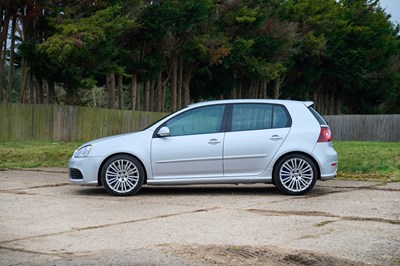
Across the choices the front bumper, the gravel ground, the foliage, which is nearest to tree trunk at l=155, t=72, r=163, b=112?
the foliage

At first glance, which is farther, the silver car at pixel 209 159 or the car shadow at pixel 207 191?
the car shadow at pixel 207 191

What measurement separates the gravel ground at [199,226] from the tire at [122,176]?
0.26 m

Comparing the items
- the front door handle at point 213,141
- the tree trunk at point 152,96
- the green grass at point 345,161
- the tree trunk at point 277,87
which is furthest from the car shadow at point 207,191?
the tree trunk at point 277,87

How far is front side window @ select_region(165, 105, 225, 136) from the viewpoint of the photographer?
1220 cm

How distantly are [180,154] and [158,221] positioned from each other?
2.92m

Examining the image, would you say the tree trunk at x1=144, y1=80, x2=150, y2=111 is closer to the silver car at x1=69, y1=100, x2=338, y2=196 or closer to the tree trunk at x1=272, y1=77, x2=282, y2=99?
the tree trunk at x1=272, y1=77, x2=282, y2=99

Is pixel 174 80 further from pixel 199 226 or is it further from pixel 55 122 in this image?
pixel 199 226

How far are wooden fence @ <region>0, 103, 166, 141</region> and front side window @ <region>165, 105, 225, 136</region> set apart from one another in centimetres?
1986

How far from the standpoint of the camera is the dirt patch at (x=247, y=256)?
22.0 feet

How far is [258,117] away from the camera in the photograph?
484 inches

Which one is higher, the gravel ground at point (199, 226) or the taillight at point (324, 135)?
the taillight at point (324, 135)

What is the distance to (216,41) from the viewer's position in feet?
145

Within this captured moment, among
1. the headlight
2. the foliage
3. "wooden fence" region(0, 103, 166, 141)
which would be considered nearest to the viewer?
the headlight

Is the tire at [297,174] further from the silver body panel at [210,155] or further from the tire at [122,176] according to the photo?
the tire at [122,176]
